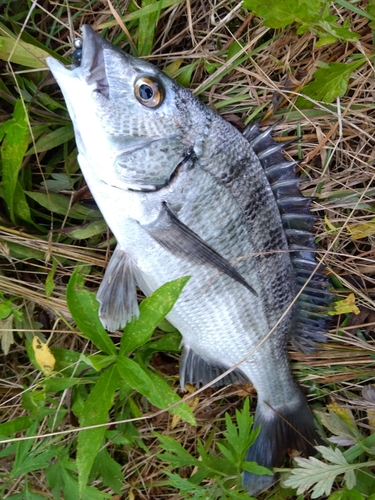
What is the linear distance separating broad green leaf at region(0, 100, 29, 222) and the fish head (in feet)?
1.15

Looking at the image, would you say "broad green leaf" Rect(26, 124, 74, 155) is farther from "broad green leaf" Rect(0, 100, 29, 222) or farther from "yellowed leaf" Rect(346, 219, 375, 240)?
"yellowed leaf" Rect(346, 219, 375, 240)

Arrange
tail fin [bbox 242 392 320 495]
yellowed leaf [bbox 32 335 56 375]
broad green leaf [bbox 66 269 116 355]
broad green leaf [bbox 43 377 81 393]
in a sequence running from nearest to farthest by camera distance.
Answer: broad green leaf [bbox 66 269 116 355] → broad green leaf [bbox 43 377 81 393] → yellowed leaf [bbox 32 335 56 375] → tail fin [bbox 242 392 320 495]

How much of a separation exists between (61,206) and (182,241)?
72 centimetres

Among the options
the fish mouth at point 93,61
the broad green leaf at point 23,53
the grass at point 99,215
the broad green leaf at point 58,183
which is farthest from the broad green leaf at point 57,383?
the broad green leaf at point 23,53

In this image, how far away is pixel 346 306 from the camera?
2141mm

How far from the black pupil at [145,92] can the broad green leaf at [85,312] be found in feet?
2.29

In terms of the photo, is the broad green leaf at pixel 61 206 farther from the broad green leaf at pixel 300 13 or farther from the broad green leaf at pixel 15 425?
the broad green leaf at pixel 300 13

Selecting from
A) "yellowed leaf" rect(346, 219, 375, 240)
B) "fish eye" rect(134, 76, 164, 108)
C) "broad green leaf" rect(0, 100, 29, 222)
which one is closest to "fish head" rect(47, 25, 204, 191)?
"fish eye" rect(134, 76, 164, 108)

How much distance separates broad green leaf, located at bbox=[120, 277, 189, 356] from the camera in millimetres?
1570

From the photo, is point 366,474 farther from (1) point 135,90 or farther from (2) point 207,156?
(1) point 135,90

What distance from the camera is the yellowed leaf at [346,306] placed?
2133mm

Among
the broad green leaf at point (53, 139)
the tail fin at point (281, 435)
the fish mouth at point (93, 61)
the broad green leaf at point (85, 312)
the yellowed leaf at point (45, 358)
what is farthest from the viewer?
the tail fin at point (281, 435)

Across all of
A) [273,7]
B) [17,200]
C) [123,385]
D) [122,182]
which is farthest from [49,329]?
[273,7]

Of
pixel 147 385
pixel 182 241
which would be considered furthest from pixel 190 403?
pixel 182 241
